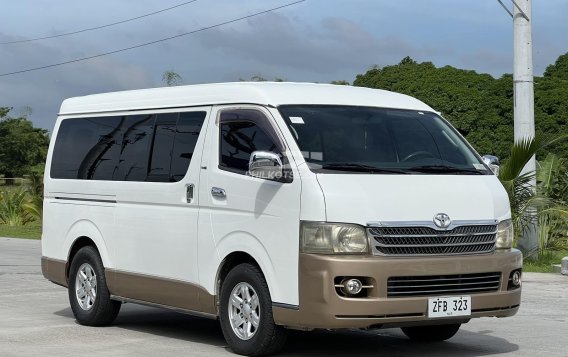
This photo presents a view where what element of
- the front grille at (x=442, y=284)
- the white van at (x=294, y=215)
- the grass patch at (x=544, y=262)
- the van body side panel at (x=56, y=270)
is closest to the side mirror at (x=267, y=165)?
the white van at (x=294, y=215)

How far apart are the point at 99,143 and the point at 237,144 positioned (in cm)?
257

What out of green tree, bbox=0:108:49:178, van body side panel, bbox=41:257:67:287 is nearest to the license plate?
van body side panel, bbox=41:257:67:287

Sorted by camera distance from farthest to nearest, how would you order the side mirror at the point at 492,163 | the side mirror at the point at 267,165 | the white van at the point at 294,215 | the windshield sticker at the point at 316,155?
the side mirror at the point at 492,163, the windshield sticker at the point at 316,155, the side mirror at the point at 267,165, the white van at the point at 294,215

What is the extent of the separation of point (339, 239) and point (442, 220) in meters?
0.90

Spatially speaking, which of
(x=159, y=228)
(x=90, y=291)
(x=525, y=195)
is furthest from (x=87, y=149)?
(x=525, y=195)

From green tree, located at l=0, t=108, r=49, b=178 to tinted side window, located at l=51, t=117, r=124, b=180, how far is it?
62.0 meters

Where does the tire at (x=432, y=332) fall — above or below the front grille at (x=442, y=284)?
below

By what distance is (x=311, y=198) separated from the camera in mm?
8906

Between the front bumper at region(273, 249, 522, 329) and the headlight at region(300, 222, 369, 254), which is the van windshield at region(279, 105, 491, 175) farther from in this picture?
the front bumper at region(273, 249, 522, 329)

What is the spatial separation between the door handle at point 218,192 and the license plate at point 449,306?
207cm

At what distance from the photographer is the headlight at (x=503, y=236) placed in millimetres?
9539

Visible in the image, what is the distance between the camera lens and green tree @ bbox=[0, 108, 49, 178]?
7469 cm

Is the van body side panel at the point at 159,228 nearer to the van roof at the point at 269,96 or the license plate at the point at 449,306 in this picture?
the van roof at the point at 269,96

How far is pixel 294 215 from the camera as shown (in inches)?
356
